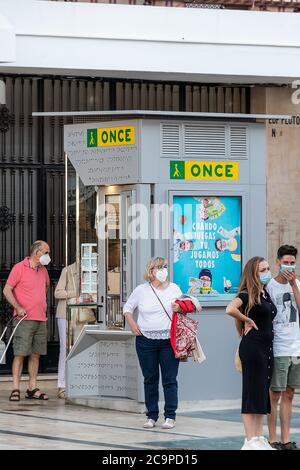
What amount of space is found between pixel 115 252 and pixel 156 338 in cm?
185

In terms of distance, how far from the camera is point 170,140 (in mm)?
15023

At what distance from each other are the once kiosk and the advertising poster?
0.01m

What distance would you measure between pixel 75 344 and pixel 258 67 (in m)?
5.01

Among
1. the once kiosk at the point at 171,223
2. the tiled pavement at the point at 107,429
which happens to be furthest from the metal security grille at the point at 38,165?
the tiled pavement at the point at 107,429

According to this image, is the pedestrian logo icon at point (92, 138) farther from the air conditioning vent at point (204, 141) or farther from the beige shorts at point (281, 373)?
the beige shorts at point (281, 373)

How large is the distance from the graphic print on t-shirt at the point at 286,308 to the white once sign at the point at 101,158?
313 cm

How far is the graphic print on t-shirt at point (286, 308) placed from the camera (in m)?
12.1

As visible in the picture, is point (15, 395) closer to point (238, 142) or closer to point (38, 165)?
point (38, 165)

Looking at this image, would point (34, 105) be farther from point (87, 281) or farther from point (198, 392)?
point (198, 392)

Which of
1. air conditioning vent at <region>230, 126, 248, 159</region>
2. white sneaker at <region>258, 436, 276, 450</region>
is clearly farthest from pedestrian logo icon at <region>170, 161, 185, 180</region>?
white sneaker at <region>258, 436, 276, 450</region>

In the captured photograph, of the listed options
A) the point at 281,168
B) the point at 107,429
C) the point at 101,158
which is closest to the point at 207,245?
the point at 101,158

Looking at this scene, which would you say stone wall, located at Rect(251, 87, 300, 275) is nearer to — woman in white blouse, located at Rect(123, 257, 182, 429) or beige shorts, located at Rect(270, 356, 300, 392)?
woman in white blouse, located at Rect(123, 257, 182, 429)

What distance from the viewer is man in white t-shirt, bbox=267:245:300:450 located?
12.0 metres
